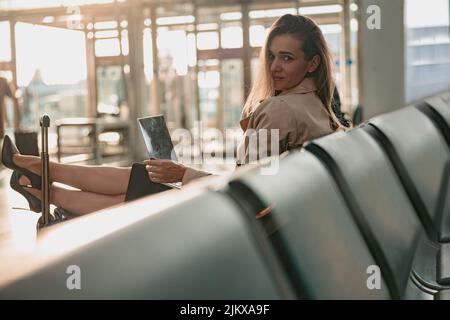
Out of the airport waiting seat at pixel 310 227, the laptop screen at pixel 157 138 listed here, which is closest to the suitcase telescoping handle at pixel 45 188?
the laptop screen at pixel 157 138

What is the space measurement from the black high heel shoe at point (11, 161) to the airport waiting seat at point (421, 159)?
1.39 metres

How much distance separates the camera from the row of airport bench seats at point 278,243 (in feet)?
1.88

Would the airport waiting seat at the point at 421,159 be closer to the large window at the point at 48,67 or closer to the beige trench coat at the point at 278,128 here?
the beige trench coat at the point at 278,128

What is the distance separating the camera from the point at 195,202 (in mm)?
706

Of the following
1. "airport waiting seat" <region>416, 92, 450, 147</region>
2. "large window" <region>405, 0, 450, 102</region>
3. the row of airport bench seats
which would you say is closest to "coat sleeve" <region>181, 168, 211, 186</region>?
the row of airport bench seats

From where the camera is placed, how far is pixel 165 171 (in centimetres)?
206

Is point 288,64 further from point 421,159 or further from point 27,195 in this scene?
point 27,195

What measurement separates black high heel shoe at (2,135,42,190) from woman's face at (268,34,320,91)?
1.05 meters

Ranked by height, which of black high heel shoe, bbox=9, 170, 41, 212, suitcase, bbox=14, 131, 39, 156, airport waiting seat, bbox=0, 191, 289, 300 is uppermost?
airport waiting seat, bbox=0, 191, 289, 300

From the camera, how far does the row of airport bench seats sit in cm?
57

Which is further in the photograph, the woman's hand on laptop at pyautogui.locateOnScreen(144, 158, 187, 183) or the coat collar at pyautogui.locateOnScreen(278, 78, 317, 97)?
the coat collar at pyautogui.locateOnScreen(278, 78, 317, 97)

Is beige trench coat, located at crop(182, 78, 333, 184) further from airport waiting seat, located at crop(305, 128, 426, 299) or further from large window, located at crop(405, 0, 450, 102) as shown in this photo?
large window, located at crop(405, 0, 450, 102)

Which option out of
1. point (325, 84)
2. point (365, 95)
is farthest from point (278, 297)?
point (365, 95)

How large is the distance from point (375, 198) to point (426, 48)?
5.78 metres
